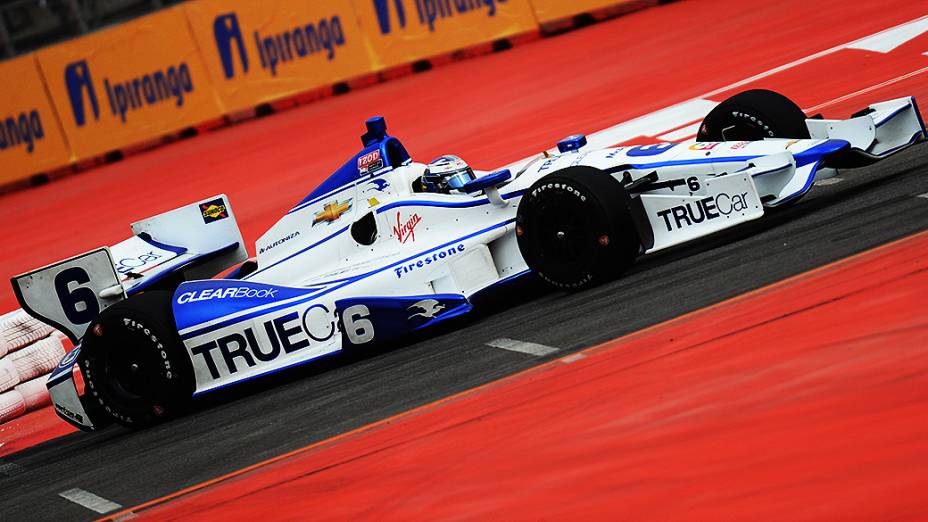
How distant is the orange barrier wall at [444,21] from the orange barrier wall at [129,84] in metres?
3.14

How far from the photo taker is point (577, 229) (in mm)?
7324

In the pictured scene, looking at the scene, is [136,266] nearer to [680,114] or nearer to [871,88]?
[680,114]

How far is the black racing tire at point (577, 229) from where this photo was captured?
714 centimetres

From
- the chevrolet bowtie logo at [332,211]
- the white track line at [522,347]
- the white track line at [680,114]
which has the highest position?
the chevrolet bowtie logo at [332,211]

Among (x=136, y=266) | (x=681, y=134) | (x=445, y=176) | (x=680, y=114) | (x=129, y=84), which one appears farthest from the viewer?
(x=129, y=84)

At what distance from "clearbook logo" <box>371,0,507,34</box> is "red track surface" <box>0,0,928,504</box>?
0.81 meters

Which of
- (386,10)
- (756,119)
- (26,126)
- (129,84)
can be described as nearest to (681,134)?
(756,119)

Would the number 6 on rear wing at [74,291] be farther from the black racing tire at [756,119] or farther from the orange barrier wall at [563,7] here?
the orange barrier wall at [563,7]

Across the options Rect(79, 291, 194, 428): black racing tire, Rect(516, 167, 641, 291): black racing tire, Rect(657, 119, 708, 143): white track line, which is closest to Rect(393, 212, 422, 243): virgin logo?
Rect(516, 167, 641, 291): black racing tire

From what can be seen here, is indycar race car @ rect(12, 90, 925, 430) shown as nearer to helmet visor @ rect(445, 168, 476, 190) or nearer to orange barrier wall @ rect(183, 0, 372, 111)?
helmet visor @ rect(445, 168, 476, 190)

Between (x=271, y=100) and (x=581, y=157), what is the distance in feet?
48.2

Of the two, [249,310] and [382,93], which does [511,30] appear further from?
[249,310]

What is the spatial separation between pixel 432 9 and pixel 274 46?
2773 millimetres

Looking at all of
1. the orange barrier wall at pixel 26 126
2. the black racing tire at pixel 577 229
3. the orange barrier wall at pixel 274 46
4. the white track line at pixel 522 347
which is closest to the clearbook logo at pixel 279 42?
the orange barrier wall at pixel 274 46
